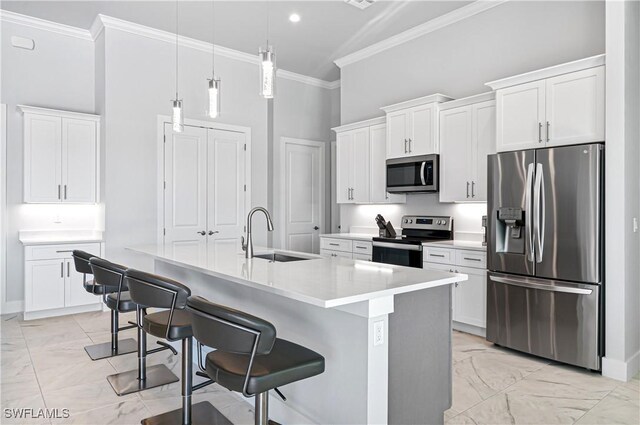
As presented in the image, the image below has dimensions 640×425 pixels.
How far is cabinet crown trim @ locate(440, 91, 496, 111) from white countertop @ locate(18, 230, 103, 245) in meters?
4.17

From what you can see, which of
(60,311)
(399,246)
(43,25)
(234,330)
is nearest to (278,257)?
(234,330)

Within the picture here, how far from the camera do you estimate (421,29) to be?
5066mm

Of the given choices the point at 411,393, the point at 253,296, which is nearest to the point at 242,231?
the point at 253,296

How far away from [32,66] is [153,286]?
431 centimetres

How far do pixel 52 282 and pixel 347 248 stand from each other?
3359 mm

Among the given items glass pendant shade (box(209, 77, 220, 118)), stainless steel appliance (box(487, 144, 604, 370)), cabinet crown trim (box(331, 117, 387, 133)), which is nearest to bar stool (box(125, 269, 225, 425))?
glass pendant shade (box(209, 77, 220, 118))

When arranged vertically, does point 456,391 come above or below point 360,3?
below

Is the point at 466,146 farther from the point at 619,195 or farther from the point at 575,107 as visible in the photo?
the point at 619,195

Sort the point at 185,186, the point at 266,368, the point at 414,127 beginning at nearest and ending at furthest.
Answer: the point at 266,368
the point at 414,127
the point at 185,186

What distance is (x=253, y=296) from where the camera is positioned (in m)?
2.70

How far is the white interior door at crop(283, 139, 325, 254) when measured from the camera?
6781mm

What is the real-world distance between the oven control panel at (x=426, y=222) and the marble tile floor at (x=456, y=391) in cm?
142

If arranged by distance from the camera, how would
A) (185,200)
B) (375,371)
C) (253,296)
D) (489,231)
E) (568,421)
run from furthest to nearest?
(185,200) → (489,231) → (253,296) → (568,421) → (375,371)

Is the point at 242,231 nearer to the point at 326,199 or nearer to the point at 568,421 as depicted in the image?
the point at 326,199
